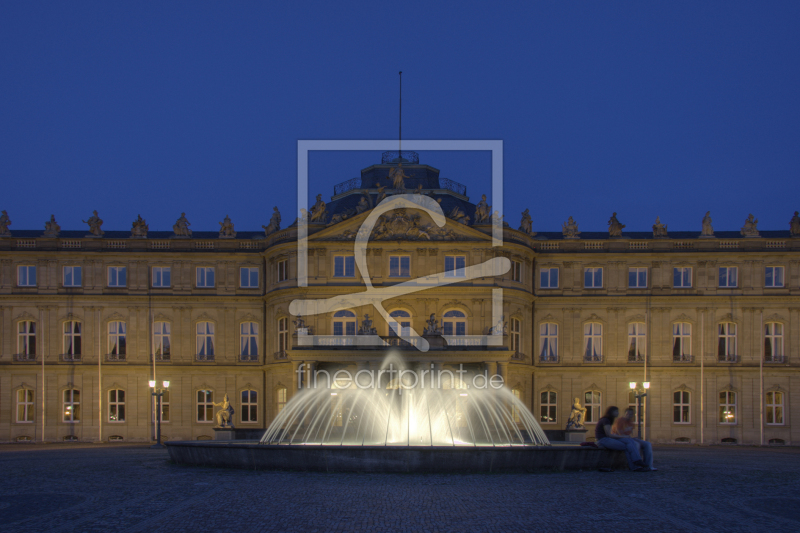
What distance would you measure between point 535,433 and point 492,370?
12476 mm

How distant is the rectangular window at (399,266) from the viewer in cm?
5491

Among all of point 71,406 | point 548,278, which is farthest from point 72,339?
point 548,278

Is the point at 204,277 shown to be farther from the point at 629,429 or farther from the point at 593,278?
the point at 629,429

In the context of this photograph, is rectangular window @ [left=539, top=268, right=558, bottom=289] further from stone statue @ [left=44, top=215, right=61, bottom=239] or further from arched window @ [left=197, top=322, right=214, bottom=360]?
stone statue @ [left=44, top=215, right=61, bottom=239]

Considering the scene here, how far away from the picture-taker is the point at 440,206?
55.9 m

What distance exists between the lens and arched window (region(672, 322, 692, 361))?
57.7 meters

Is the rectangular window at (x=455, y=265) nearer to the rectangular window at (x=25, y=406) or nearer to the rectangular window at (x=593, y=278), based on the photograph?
the rectangular window at (x=593, y=278)

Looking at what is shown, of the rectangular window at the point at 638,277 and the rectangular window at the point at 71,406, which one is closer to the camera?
the rectangular window at the point at 71,406

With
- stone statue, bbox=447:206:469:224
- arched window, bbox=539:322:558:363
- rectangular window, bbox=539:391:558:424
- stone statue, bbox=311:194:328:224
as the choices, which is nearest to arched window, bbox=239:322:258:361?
stone statue, bbox=311:194:328:224

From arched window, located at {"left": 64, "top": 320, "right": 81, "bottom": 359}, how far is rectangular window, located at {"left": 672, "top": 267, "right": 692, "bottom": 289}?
43.4 meters

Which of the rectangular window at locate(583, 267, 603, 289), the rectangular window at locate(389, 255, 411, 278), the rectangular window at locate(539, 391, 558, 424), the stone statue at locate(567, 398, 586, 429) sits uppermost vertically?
the rectangular window at locate(389, 255, 411, 278)

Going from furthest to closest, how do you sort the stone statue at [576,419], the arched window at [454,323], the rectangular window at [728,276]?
the rectangular window at [728,276]
the arched window at [454,323]
the stone statue at [576,419]

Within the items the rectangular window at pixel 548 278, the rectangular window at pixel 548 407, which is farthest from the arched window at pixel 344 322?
the rectangular window at pixel 548 407

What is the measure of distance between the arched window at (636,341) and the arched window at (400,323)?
1673 cm
